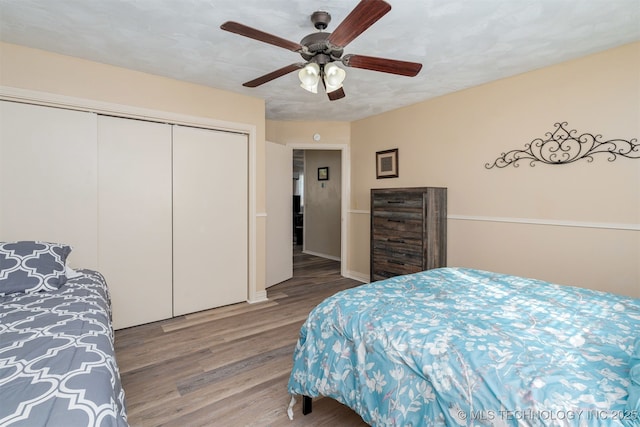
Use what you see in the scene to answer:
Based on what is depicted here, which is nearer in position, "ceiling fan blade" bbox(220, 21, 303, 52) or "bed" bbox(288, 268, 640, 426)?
"bed" bbox(288, 268, 640, 426)

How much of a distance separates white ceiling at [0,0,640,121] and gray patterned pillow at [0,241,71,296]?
1.49 m

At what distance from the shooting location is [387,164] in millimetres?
4164

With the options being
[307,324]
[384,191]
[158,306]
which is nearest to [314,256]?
[384,191]

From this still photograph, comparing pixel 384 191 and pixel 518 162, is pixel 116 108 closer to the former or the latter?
pixel 384 191

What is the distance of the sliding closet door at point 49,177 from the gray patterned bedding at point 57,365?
3.27 feet

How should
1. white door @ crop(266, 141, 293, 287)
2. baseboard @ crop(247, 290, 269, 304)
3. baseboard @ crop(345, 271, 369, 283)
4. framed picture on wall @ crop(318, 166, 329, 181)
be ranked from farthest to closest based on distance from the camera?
framed picture on wall @ crop(318, 166, 329, 181)
baseboard @ crop(345, 271, 369, 283)
white door @ crop(266, 141, 293, 287)
baseboard @ crop(247, 290, 269, 304)

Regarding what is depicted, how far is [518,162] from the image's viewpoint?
9.56ft

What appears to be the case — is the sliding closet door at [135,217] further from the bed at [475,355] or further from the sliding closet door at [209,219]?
the bed at [475,355]

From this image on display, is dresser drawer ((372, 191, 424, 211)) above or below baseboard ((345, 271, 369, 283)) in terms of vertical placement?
above

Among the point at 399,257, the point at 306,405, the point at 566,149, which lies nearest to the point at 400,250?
the point at 399,257

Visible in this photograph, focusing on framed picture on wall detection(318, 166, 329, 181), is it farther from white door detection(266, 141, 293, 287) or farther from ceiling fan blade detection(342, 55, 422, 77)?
ceiling fan blade detection(342, 55, 422, 77)

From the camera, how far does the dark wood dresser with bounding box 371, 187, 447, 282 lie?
3.23 m

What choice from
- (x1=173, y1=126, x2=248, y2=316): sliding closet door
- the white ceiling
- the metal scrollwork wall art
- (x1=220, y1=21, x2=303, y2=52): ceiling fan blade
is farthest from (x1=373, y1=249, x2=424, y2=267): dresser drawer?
(x1=220, y1=21, x2=303, y2=52): ceiling fan blade

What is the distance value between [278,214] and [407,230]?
1.92m
